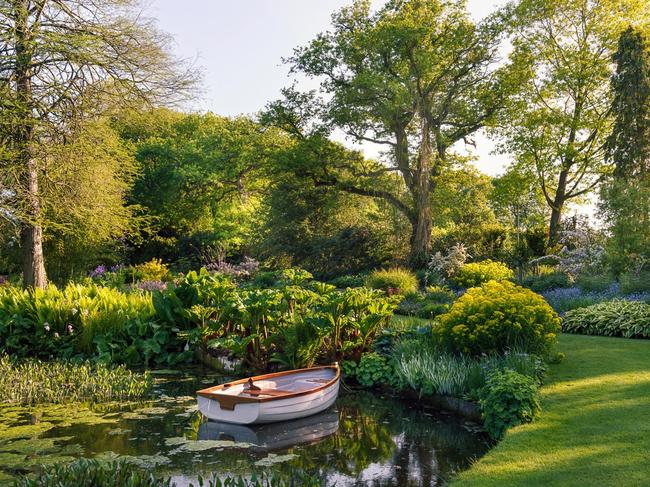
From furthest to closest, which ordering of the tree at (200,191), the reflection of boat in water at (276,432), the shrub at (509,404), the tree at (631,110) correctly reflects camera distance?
the tree at (200,191), the tree at (631,110), the reflection of boat in water at (276,432), the shrub at (509,404)

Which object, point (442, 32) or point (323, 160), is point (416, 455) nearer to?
point (323, 160)

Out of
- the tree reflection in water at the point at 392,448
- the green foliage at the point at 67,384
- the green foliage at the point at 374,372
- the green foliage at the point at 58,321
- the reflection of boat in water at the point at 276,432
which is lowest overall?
the tree reflection in water at the point at 392,448

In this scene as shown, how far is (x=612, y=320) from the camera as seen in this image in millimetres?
10930

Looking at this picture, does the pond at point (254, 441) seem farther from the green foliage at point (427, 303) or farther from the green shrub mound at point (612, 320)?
the green foliage at point (427, 303)

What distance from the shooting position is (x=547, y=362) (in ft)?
28.0

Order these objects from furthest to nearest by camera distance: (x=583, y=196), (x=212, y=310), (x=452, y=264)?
(x=583, y=196), (x=452, y=264), (x=212, y=310)

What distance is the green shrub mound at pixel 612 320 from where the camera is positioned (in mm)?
10477

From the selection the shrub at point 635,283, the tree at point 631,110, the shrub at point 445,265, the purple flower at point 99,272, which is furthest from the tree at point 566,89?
the purple flower at point 99,272

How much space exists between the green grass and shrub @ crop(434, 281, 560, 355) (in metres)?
0.54

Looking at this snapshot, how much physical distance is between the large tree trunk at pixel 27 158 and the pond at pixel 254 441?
7.89m

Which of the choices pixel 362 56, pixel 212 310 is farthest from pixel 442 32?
pixel 212 310

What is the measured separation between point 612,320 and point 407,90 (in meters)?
12.2

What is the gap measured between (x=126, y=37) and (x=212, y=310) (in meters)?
8.21

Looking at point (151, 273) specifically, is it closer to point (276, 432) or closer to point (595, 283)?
point (595, 283)
